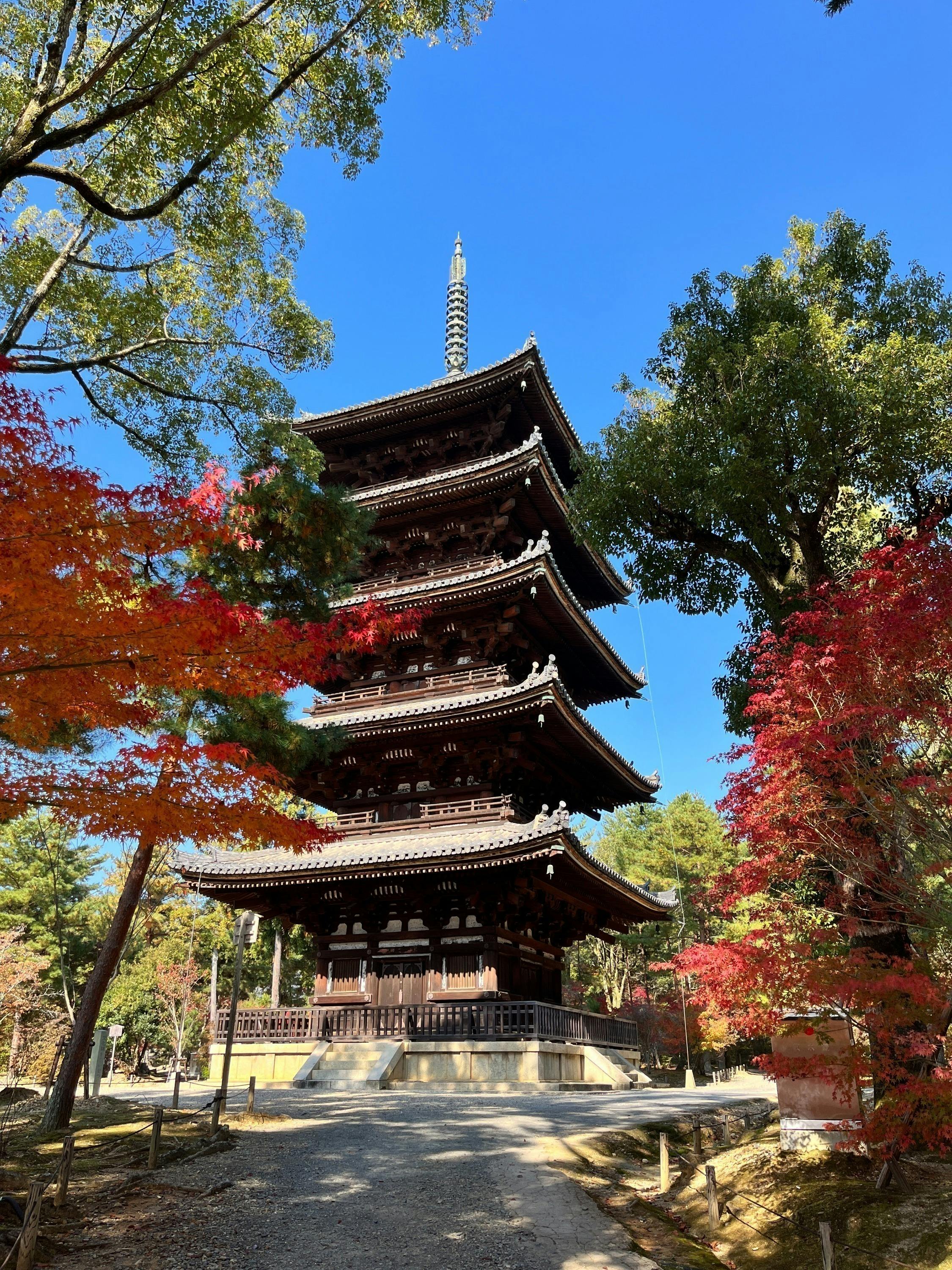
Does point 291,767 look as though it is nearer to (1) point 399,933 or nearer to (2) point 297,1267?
(2) point 297,1267

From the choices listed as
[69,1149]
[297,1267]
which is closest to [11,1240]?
[69,1149]

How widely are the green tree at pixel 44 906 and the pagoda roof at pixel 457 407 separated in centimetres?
2578

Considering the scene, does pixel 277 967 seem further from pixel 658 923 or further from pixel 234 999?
pixel 234 999

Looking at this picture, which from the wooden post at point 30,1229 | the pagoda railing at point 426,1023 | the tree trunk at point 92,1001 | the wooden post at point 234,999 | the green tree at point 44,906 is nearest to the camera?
the wooden post at point 30,1229

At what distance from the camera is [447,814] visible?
20375mm

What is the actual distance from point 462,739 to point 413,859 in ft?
11.5

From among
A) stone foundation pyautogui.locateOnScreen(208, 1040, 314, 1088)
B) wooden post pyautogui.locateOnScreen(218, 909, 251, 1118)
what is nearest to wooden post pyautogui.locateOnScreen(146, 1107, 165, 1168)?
wooden post pyautogui.locateOnScreen(218, 909, 251, 1118)

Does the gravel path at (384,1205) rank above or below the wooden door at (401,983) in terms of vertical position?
below

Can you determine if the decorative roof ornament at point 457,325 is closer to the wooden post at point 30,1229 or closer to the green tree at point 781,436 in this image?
the green tree at point 781,436

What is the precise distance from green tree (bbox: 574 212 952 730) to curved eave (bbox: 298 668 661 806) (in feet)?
15.7

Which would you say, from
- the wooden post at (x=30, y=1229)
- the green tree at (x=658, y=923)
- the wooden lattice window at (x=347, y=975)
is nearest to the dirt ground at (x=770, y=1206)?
the wooden post at (x=30, y=1229)

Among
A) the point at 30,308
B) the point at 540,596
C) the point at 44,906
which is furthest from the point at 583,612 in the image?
the point at 44,906

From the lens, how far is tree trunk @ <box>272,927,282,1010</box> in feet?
104

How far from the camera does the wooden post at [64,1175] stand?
719 cm
